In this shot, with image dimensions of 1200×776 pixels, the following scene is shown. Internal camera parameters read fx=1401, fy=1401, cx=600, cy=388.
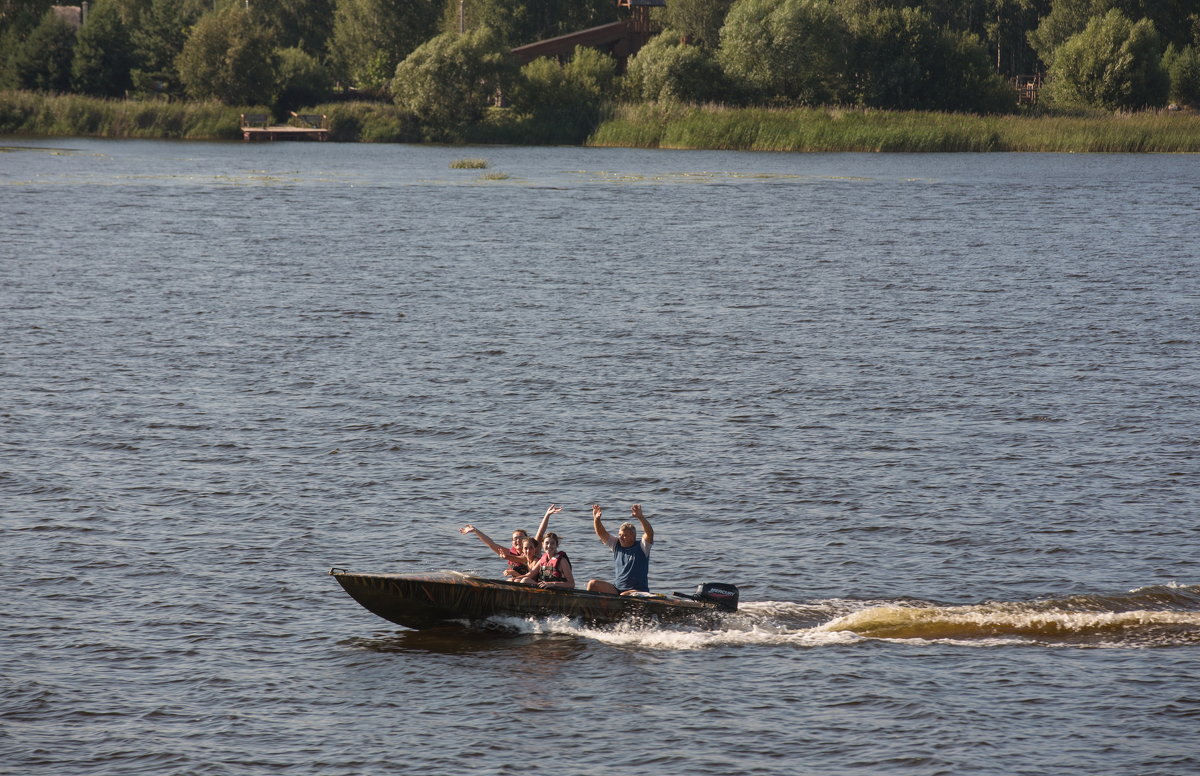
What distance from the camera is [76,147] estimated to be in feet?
334

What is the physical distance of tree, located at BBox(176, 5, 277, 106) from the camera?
378 feet

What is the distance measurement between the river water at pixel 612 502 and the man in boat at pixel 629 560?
605 millimetres

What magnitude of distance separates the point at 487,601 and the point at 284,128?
103049 millimetres

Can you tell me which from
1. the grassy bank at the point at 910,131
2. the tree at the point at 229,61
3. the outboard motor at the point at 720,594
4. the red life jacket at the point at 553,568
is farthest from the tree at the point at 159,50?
the outboard motor at the point at 720,594

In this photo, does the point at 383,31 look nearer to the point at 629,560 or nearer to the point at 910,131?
the point at 910,131

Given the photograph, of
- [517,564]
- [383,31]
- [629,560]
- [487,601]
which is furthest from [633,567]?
[383,31]

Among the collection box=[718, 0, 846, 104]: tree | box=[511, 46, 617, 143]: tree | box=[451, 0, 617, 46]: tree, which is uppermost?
box=[451, 0, 617, 46]: tree

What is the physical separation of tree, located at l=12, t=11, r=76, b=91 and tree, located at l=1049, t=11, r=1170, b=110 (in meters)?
81.2

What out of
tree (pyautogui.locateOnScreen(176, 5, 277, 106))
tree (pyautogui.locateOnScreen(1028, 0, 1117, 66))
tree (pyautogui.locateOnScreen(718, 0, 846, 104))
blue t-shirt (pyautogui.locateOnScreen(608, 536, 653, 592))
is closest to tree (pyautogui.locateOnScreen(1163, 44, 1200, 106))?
tree (pyautogui.locateOnScreen(1028, 0, 1117, 66))

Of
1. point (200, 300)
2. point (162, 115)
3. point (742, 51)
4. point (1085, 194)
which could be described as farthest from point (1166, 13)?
point (200, 300)

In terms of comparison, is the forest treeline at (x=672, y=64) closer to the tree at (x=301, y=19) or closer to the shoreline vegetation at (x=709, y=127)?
the shoreline vegetation at (x=709, y=127)

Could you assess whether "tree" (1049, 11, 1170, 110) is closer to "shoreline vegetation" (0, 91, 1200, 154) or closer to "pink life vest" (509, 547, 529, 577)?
"shoreline vegetation" (0, 91, 1200, 154)

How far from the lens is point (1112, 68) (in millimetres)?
102188

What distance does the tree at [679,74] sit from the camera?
10319 centimetres
